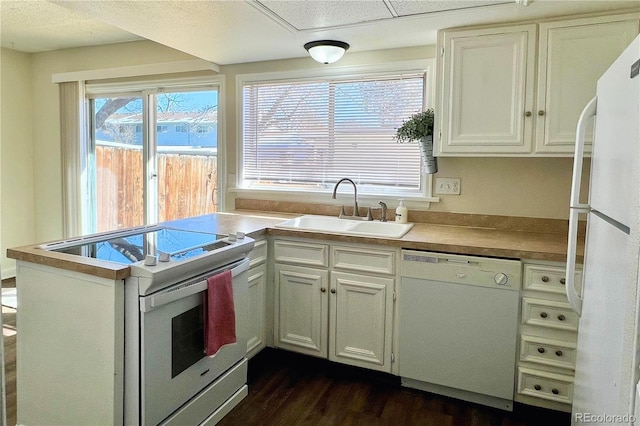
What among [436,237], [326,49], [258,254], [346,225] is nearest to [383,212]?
[346,225]

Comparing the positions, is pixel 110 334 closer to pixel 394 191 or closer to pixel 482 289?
pixel 482 289

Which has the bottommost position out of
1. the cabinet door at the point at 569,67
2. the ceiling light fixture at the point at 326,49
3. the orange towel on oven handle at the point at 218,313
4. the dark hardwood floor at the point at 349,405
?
the dark hardwood floor at the point at 349,405

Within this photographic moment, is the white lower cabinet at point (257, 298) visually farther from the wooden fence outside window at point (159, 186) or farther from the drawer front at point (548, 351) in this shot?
the drawer front at point (548, 351)

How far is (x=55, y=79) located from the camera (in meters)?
4.16

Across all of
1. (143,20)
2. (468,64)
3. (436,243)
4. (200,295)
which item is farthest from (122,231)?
(468,64)

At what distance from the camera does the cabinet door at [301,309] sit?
2.59m

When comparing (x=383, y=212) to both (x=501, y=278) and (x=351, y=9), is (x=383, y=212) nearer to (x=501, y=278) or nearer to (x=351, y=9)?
(x=501, y=278)

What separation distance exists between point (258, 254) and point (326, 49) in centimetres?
137

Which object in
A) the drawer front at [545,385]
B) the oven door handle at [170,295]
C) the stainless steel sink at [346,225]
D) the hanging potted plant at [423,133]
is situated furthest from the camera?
the stainless steel sink at [346,225]

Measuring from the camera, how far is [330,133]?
3168 mm

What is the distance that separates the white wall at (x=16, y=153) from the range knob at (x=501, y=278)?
14.7ft

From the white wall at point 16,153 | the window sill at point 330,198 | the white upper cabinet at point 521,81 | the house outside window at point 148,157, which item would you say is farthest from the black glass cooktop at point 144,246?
the white wall at point 16,153

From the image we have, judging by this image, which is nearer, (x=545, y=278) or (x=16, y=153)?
(x=545, y=278)

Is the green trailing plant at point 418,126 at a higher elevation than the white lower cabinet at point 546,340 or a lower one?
higher
